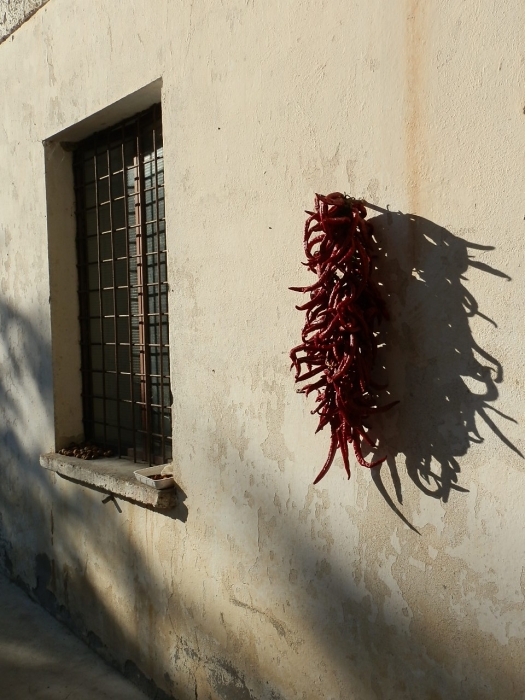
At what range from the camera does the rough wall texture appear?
4.02 metres

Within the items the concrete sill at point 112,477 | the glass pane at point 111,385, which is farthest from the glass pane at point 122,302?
the concrete sill at point 112,477

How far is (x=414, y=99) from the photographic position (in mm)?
1991

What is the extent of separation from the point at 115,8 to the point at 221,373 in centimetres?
181

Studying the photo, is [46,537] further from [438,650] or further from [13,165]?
[438,650]

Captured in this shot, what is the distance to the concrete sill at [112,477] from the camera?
3.09 m

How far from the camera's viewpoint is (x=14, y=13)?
13.8ft

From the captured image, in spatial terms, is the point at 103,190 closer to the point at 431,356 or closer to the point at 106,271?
the point at 106,271

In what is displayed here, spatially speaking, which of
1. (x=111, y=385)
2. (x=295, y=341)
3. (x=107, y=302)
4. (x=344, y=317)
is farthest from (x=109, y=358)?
(x=344, y=317)

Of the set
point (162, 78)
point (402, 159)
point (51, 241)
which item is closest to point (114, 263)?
point (51, 241)

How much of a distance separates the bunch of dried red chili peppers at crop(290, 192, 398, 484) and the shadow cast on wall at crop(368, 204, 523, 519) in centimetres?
6

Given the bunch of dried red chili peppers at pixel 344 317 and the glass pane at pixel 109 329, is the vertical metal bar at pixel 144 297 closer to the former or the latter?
the glass pane at pixel 109 329

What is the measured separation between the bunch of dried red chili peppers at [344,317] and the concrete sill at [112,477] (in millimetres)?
1213

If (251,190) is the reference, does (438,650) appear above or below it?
below

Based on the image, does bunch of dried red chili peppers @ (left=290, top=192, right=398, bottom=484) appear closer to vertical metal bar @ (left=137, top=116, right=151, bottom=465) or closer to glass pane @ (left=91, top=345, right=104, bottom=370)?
vertical metal bar @ (left=137, top=116, right=151, bottom=465)
